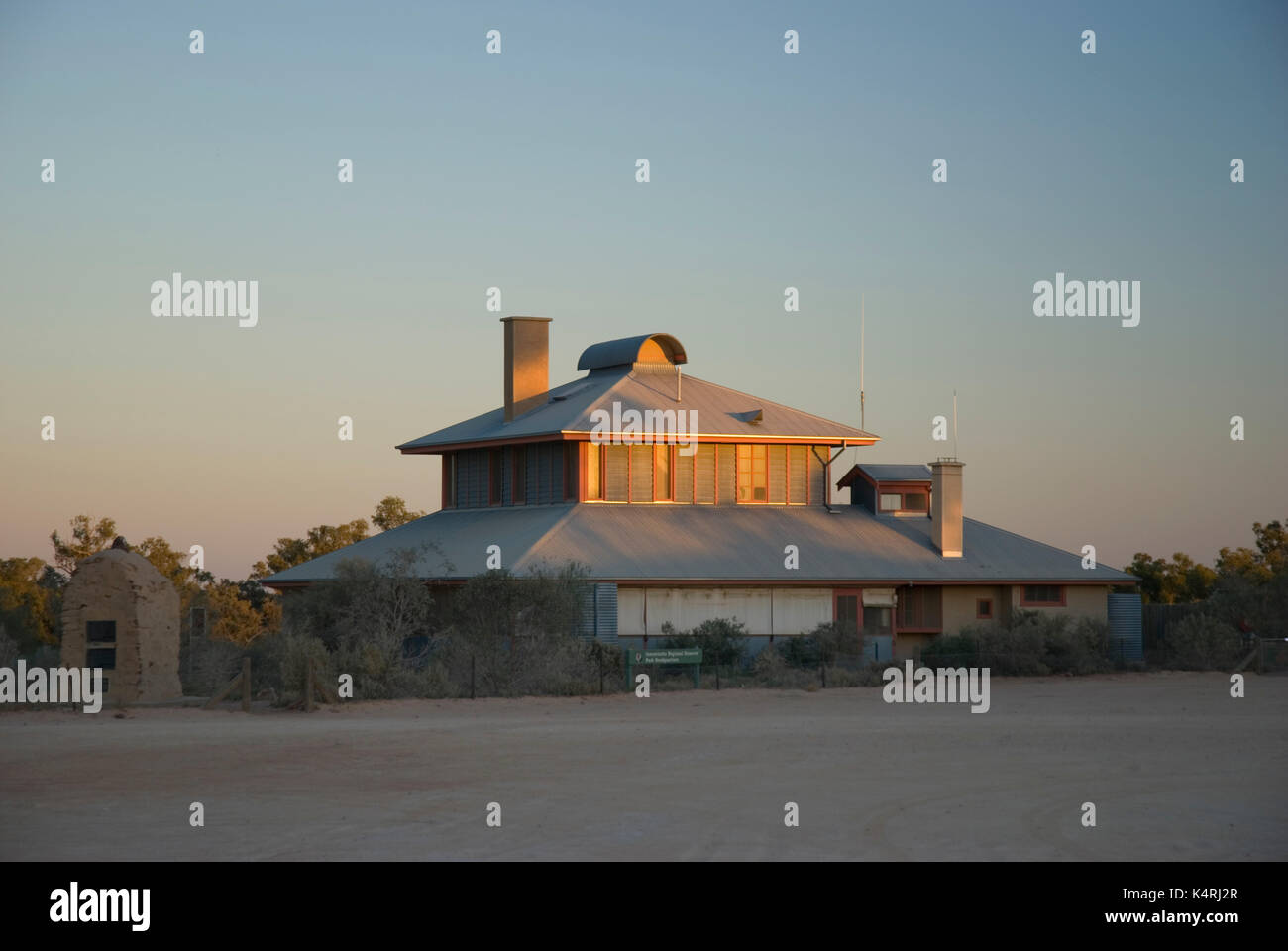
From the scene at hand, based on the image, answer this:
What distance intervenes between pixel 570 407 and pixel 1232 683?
2145 cm

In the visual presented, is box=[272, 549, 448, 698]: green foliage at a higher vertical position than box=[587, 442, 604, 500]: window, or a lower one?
lower

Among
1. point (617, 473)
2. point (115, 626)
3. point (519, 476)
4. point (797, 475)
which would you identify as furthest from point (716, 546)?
point (115, 626)

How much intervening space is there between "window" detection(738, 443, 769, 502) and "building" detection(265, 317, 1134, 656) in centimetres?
5

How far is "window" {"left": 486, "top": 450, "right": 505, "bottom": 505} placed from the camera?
173ft

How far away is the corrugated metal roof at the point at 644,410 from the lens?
165 ft

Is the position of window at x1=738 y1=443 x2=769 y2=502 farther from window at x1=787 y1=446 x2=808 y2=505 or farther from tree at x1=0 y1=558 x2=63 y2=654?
tree at x1=0 y1=558 x2=63 y2=654

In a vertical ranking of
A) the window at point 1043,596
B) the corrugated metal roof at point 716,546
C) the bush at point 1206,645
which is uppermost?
the corrugated metal roof at point 716,546

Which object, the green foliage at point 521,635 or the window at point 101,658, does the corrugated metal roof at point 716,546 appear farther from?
the window at point 101,658

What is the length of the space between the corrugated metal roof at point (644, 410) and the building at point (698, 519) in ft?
0.32

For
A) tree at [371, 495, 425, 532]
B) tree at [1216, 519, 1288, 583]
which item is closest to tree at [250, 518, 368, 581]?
tree at [371, 495, 425, 532]

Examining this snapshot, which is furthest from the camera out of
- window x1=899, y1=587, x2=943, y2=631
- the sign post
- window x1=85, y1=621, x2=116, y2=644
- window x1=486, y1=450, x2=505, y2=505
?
window x1=486, y1=450, x2=505, y2=505

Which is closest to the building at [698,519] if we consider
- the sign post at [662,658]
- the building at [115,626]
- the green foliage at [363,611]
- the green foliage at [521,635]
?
the green foliage at [521,635]

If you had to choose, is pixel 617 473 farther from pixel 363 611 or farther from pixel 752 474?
pixel 363 611
